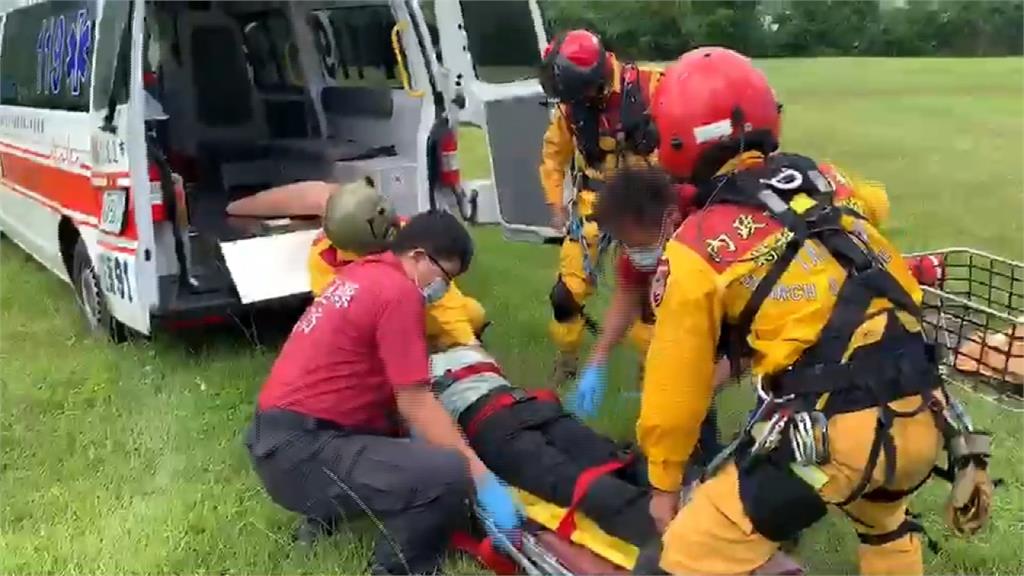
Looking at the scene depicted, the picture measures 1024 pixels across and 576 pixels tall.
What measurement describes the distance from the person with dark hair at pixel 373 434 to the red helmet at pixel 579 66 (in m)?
1.55

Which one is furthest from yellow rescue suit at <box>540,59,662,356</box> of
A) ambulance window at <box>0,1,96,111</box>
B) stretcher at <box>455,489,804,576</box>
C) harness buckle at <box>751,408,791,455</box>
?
ambulance window at <box>0,1,96,111</box>

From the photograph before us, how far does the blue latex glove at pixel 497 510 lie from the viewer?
3.61m

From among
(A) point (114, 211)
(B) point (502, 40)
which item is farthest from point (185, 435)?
(B) point (502, 40)

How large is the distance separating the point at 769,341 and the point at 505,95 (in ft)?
13.9

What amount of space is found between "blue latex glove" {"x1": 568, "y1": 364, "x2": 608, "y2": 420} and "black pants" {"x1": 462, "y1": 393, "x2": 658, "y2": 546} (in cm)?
40

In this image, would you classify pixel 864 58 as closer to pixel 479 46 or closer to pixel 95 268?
pixel 479 46

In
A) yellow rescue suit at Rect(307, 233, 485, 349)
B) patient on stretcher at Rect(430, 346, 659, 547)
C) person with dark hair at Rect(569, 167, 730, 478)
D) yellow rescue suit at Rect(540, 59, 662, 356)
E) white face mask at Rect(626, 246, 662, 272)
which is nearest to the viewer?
patient on stretcher at Rect(430, 346, 659, 547)

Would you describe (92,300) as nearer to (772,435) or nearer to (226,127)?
(226,127)

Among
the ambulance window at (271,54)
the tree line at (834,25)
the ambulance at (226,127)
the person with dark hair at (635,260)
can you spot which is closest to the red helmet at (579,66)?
the person with dark hair at (635,260)

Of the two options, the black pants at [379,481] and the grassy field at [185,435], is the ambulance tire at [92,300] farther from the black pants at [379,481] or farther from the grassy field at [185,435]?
the black pants at [379,481]

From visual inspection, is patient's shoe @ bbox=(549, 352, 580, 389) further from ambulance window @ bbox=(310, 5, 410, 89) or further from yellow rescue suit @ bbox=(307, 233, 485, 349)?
ambulance window @ bbox=(310, 5, 410, 89)

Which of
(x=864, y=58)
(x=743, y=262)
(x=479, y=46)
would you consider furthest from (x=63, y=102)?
(x=864, y=58)

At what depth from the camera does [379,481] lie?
3.65m

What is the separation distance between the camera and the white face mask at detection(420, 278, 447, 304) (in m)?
3.98
